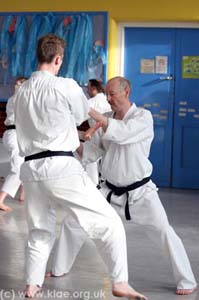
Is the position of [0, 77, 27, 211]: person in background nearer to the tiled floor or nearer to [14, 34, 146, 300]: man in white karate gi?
the tiled floor

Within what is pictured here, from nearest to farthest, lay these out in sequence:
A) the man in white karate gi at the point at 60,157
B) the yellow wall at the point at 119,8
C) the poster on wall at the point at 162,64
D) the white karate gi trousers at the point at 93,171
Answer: the man in white karate gi at the point at 60,157 → the white karate gi trousers at the point at 93,171 → the yellow wall at the point at 119,8 → the poster on wall at the point at 162,64

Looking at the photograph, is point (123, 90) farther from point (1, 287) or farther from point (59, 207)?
point (1, 287)

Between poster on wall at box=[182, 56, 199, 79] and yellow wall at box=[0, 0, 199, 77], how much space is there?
485 millimetres

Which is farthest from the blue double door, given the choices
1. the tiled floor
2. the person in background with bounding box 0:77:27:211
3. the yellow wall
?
the person in background with bounding box 0:77:27:211

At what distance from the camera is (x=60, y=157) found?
3.61m

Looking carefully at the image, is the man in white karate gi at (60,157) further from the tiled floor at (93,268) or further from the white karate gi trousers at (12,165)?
the white karate gi trousers at (12,165)

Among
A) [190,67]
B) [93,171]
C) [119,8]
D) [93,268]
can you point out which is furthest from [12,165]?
[190,67]

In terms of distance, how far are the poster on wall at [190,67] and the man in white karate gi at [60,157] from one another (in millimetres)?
4661

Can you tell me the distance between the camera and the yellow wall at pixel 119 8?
26.0 feet

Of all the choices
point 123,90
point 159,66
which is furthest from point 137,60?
point 123,90

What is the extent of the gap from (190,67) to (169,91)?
40cm

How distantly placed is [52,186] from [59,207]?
0.25 m

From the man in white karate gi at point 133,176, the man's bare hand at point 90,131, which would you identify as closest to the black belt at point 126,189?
the man in white karate gi at point 133,176

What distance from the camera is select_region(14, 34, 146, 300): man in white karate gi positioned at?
3580 mm
